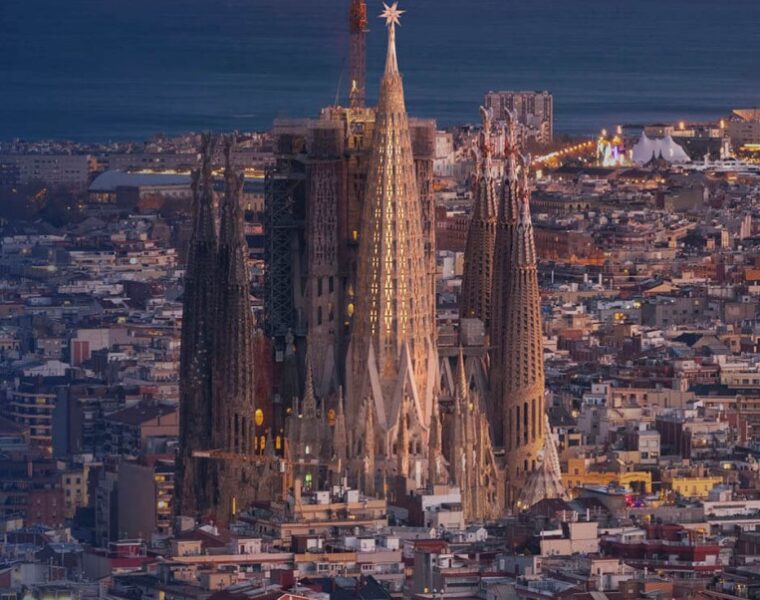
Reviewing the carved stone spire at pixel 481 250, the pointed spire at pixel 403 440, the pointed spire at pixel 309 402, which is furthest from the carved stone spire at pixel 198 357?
the carved stone spire at pixel 481 250

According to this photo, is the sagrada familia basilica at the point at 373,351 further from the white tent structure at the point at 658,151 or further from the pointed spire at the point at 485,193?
the white tent structure at the point at 658,151

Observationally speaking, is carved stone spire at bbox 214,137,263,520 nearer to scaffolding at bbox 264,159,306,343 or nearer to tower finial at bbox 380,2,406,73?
scaffolding at bbox 264,159,306,343

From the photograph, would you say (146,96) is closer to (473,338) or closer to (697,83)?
(697,83)

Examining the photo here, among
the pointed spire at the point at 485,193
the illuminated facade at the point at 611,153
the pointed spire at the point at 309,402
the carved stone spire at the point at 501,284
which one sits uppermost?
the illuminated facade at the point at 611,153

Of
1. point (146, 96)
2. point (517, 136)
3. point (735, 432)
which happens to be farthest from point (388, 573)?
point (146, 96)

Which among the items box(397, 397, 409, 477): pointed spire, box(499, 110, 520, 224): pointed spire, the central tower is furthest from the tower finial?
box(397, 397, 409, 477): pointed spire

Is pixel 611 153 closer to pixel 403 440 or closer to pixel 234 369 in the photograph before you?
pixel 234 369

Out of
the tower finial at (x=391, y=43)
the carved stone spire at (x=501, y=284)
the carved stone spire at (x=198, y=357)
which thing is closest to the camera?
the tower finial at (x=391, y=43)
